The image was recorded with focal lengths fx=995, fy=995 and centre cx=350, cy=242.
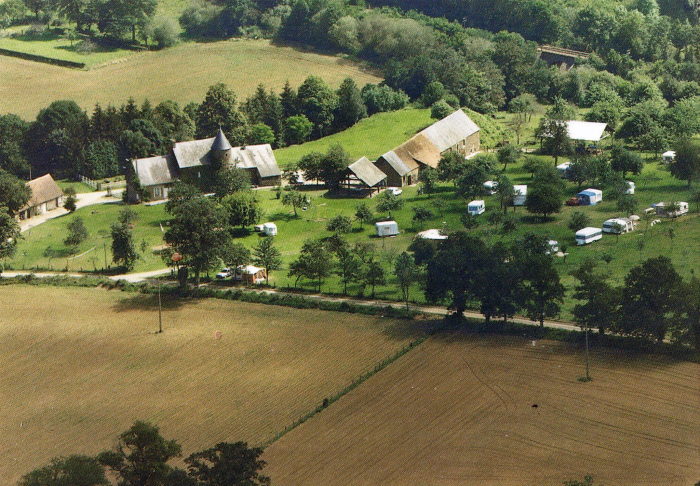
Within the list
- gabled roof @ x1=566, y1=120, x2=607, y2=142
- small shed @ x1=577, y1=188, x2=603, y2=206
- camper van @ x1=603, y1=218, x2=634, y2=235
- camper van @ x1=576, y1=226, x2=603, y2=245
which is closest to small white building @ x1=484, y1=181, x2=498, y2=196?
small shed @ x1=577, y1=188, x2=603, y2=206

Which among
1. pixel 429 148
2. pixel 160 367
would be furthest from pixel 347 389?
pixel 429 148

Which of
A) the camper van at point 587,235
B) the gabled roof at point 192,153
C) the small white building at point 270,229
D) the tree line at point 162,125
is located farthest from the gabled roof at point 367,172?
the camper van at point 587,235

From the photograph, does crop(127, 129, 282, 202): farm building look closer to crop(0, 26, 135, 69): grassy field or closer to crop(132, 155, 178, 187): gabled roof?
crop(132, 155, 178, 187): gabled roof

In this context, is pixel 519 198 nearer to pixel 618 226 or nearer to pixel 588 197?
pixel 588 197

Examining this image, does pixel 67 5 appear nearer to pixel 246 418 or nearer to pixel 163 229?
pixel 163 229

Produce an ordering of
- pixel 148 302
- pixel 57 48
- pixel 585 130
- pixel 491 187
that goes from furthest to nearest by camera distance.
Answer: pixel 57 48 < pixel 585 130 < pixel 491 187 < pixel 148 302
